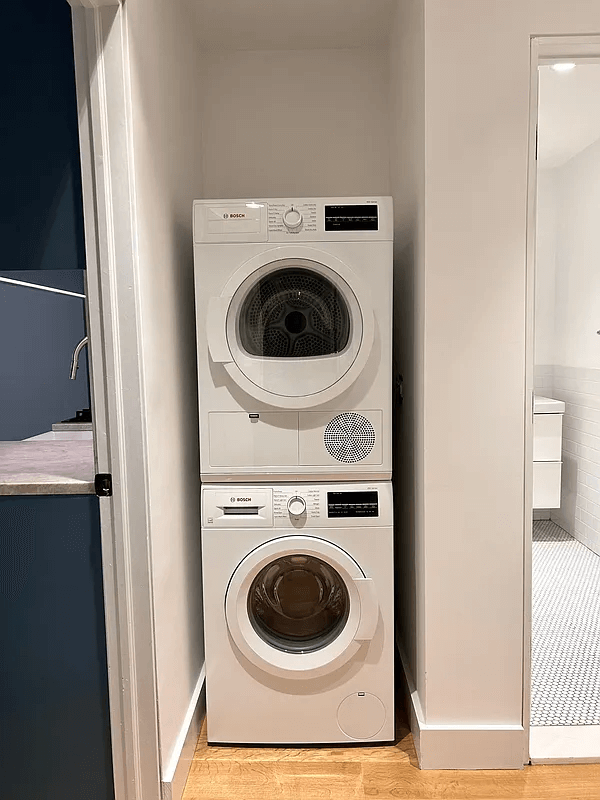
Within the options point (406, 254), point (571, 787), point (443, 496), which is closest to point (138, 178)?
point (406, 254)

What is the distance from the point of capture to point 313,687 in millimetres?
2100

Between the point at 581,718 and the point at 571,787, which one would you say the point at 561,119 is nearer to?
the point at 581,718

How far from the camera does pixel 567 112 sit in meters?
2.92

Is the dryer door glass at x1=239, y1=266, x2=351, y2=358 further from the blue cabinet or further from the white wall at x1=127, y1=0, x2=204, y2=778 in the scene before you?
the blue cabinet

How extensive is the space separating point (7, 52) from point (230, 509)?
142 cm

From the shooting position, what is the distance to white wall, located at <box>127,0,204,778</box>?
5.66 feet

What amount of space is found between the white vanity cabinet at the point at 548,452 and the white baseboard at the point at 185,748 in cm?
232

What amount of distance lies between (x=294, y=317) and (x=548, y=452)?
2.36 m

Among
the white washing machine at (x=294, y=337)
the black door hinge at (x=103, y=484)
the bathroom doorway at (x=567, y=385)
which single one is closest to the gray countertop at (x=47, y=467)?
the black door hinge at (x=103, y=484)

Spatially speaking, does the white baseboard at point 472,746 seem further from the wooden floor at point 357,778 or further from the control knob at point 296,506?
the control knob at point 296,506

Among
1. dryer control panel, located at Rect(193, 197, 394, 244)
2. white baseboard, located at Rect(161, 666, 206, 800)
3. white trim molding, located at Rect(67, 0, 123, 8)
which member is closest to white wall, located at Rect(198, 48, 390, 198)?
dryer control panel, located at Rect(193, 197, 394, 244)

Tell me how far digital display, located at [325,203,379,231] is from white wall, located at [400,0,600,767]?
184 mm

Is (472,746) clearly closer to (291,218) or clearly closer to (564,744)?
(564,744)

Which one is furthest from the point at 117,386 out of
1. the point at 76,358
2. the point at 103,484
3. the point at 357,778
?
the point at 357,778
